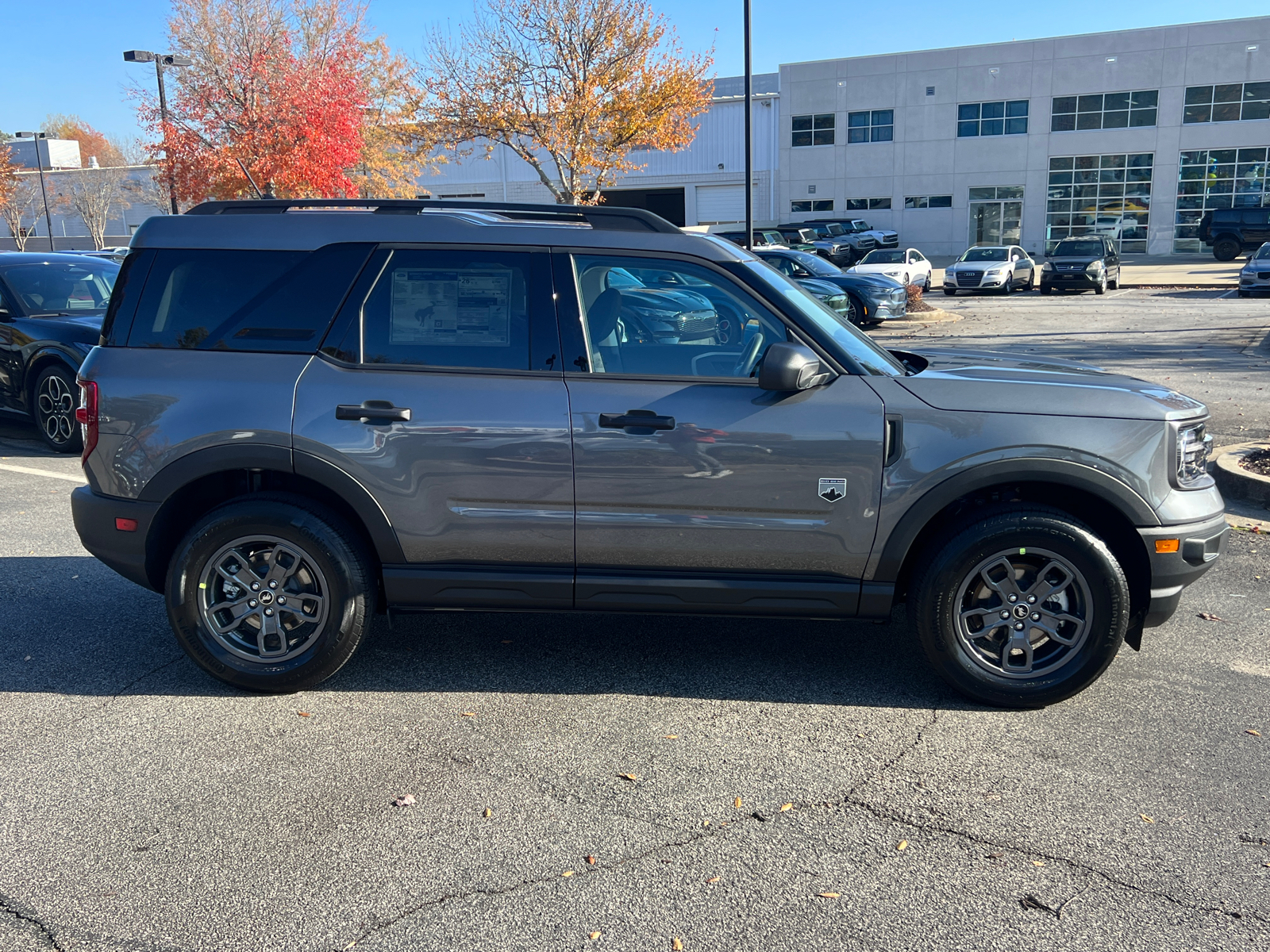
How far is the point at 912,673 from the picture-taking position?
4465 millimetres

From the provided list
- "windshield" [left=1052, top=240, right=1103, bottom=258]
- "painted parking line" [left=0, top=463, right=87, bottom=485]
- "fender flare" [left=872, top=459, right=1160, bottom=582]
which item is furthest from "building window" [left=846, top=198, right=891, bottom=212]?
"fender flare" [left=872, top=459, right=1160, bottom=582]

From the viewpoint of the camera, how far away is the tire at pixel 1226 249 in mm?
41125

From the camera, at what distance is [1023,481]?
155 inches

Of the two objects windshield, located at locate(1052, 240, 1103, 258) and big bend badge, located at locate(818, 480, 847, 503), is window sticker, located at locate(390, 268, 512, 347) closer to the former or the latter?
big bend badge, located at locate(818, 480, 847, 503)

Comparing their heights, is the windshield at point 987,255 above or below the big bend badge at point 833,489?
above

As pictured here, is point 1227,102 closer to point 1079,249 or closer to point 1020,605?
point 1079,249

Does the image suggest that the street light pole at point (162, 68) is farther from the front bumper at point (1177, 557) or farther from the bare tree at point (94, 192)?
the bare tree at point (94, 192)

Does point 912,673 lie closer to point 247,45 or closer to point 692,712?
point 692,712

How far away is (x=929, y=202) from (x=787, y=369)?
2005 inches

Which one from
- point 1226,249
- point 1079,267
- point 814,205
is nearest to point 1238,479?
point 1079,267

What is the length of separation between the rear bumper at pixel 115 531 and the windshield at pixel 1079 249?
30.2 meters

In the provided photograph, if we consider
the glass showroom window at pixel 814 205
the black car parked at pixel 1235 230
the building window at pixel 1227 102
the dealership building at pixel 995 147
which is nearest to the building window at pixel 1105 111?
the dealership building at pixel 995 147

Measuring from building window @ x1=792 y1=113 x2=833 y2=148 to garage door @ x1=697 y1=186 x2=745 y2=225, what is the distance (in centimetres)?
499

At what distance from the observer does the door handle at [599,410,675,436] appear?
3.91m
